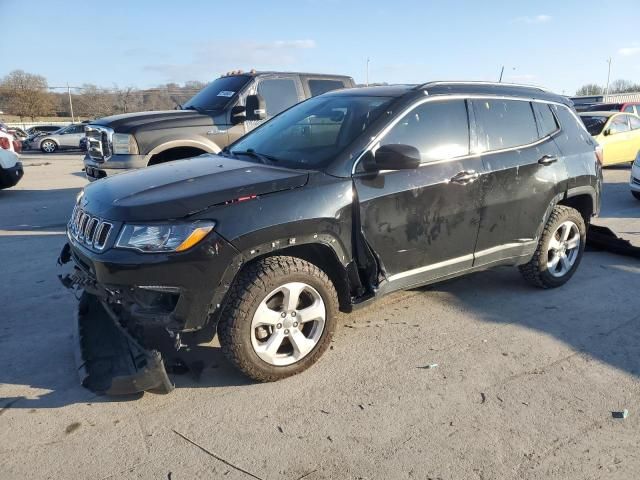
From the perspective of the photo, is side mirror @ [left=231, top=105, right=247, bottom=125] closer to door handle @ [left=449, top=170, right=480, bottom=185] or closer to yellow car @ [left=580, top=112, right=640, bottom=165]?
door handle @ [left=449, top=170, right=480, bottom=185]

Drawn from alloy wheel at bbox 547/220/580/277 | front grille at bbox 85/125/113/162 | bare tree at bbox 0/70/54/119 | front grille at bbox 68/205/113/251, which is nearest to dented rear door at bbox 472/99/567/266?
alloy wheel at bbox 547/220/580/277

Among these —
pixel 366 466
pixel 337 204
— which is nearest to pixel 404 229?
pixel 337 204

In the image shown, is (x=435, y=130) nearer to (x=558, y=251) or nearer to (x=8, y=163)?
(x=558, y=251)

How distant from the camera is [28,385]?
3357 millimetres

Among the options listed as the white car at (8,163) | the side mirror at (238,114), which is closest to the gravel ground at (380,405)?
the side mirror at (238,114)

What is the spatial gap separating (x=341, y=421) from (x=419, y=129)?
85.4 inches

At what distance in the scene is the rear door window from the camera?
865 centimetres

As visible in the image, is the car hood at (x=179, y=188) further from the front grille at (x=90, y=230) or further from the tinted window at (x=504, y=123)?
the tinted window at (x=504, y=123)

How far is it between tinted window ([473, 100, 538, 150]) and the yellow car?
367 inches

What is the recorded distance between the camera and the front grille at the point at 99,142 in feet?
23.8

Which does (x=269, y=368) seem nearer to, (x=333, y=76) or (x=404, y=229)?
(x=404, y=229)

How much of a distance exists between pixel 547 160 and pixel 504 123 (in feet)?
1.72

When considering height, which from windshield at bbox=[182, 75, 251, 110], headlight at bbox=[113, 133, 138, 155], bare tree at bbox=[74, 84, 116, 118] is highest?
bare tree at bbox=[74, 84, 116, 118]

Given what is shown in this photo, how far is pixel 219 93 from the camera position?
8.21 meters
